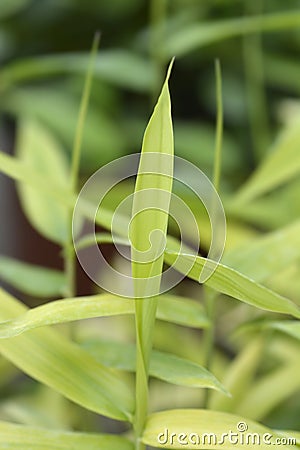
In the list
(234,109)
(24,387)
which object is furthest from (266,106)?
(24,387)

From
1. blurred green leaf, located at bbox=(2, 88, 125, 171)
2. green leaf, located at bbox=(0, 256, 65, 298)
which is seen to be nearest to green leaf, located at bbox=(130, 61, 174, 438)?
green leaf, located at bbox=(0, 256, 65, 298)

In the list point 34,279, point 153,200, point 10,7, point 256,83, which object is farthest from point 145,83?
point 153,200

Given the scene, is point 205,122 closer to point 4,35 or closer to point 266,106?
point 266,106

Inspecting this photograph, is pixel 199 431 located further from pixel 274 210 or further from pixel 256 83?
pixel 256 83

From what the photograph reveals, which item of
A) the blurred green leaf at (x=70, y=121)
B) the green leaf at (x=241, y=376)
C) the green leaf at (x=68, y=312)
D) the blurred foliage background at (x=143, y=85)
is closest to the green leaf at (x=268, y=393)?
the green leaf at (x=241, y=376)

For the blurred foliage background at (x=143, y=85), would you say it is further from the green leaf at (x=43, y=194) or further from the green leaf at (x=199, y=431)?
the green leaf at (x=199, y=431)
